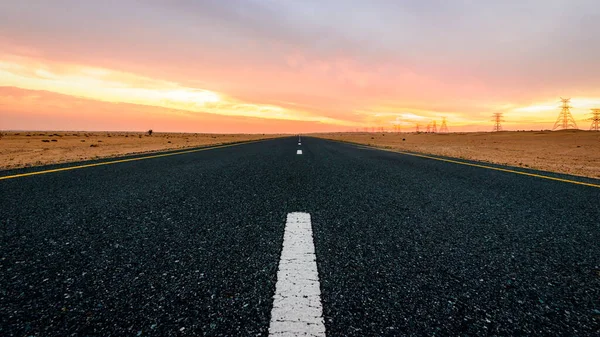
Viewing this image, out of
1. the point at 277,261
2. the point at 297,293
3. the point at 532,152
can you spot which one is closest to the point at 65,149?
the point at 277,261

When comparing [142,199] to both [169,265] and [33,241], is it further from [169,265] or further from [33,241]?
[169,265]

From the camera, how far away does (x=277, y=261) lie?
5.92 ft

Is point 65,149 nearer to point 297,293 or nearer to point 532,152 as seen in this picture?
point 297,293

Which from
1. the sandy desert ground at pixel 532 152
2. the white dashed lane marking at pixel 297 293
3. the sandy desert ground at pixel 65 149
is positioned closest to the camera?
the white dashed lane marking at pixel 297 293

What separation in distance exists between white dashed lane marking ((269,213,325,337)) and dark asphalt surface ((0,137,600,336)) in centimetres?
5

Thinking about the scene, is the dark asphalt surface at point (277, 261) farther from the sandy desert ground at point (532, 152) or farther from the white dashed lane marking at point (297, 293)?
the sandy desert ground at point (532, 152)

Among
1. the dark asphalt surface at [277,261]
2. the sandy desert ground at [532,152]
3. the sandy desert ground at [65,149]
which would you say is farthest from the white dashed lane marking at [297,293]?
the sandy desert ground at [65,149]

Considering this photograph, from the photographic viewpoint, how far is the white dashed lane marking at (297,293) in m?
1.19

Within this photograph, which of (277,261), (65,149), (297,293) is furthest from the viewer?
(65,149)

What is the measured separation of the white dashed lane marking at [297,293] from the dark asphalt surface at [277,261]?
46 mm

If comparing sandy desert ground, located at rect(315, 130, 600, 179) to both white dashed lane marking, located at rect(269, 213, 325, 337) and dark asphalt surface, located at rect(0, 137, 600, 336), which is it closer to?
dark asphalt surface, located at rect(0, 137, 600, 336)

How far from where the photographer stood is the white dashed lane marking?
46.9 inches

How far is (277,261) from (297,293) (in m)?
0.38

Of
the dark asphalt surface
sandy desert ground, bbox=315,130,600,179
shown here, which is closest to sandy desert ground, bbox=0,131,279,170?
the dark asphalt surface
